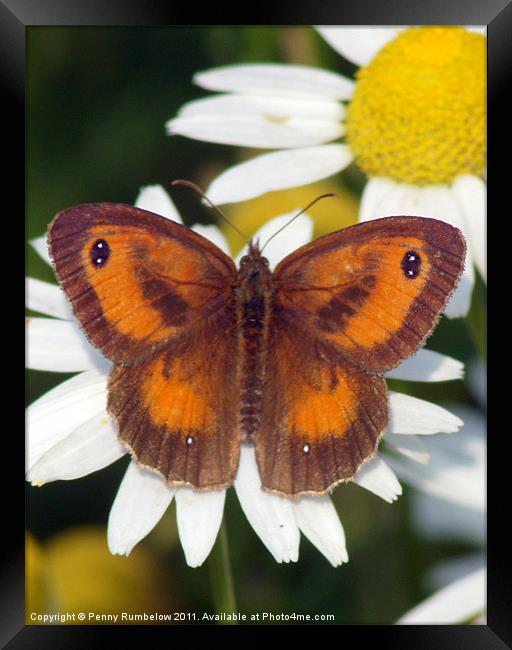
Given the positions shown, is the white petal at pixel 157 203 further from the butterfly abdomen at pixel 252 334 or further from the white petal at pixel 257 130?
the butterfly abdomen at pixel 252 334

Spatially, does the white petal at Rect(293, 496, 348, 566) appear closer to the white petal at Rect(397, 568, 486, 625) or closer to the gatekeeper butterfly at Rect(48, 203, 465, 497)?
the gatekeeper butterfly at Rect(48, 203, 465, 497)

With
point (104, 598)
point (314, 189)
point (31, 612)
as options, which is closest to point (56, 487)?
point (104, 598)

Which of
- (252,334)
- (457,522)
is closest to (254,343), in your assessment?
(252,334)

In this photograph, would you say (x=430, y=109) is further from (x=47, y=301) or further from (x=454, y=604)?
(x=454, y=604)

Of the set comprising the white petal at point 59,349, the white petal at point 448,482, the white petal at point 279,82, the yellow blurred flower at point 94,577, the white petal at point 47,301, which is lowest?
the yellow blurred flower at point 94,577

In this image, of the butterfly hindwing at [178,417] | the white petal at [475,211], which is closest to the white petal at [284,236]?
the white petal at [475,211]

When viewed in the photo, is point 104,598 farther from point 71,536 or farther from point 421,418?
point 421,418
